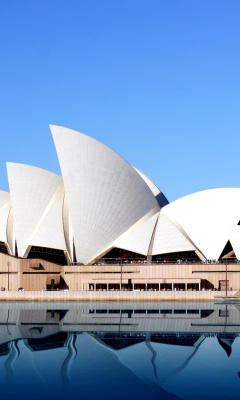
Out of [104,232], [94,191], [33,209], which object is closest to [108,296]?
[104,232]

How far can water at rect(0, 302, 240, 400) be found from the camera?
17203mm

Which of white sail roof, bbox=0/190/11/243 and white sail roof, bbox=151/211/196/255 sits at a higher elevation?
white sail roof, bbox=0/190/11/243

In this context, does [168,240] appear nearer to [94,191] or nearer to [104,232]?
[104,232]

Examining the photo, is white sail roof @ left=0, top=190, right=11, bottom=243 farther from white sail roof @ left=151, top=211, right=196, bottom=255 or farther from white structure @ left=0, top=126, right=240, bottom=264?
white sail roof @ left=151, top=211, right=196, bottom=255

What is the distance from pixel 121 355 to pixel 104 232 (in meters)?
30.2

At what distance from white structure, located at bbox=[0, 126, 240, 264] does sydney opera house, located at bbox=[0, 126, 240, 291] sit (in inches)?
3.4

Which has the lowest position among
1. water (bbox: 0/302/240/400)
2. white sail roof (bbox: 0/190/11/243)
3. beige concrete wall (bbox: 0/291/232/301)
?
water (bbox: 0/302/240/400)

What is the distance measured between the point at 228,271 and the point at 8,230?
20728 mm

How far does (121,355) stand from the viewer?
22.2 metres

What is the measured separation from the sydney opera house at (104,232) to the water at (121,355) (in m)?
14.3

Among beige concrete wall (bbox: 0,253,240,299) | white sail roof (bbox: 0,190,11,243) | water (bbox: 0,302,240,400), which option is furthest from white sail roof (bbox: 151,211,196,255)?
water (bbox: 0,302,240,400)

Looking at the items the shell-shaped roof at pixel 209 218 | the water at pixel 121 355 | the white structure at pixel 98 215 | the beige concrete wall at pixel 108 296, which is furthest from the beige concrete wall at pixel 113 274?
the water at pixel 121 355

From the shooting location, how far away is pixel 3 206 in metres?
57.3

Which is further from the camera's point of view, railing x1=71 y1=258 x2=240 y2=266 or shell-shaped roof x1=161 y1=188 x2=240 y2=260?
shell-shaped roof x1=161 y1=188 x2=240 y2=260
